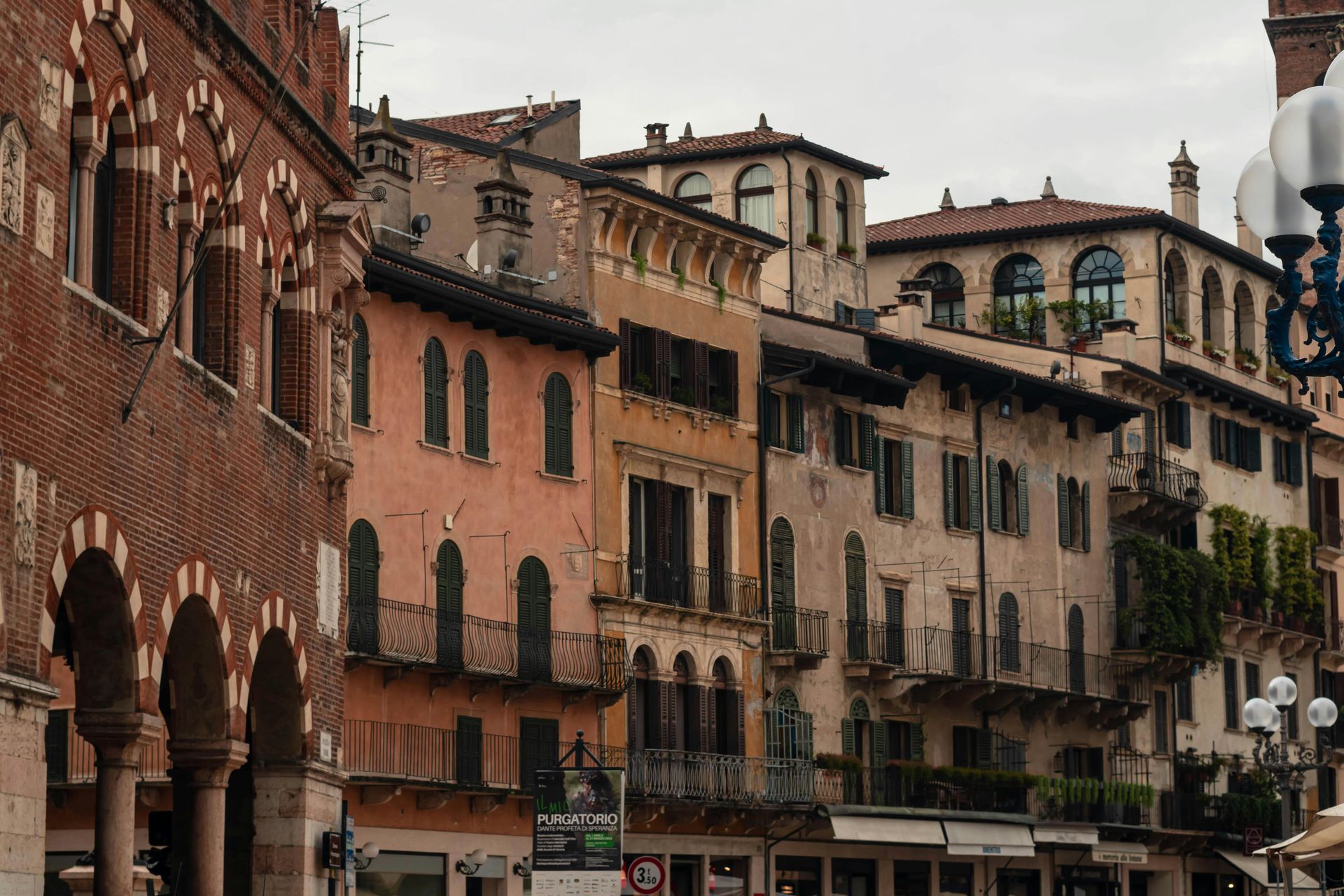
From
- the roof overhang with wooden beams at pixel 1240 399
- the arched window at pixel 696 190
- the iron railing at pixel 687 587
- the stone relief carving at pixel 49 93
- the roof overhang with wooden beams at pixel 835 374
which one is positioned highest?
the arched window at pixel 696 190

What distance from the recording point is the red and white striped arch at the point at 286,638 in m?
22.8

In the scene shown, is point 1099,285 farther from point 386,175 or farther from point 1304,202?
point 1304,202

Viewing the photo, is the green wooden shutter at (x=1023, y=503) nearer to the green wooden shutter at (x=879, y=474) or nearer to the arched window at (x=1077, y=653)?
the arched window at (x=1077, y=653)

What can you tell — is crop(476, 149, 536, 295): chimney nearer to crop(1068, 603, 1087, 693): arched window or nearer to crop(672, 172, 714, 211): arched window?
crop(672, 172, 714, 211): arched window

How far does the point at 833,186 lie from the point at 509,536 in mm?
17847

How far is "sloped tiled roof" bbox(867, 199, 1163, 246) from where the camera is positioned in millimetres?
62406

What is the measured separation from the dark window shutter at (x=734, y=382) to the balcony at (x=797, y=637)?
3.56 m

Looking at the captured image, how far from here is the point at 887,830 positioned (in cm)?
4772

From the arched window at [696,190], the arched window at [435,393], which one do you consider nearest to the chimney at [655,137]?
the arched window at [696,190]

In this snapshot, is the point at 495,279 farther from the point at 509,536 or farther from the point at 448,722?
the point at 448,722

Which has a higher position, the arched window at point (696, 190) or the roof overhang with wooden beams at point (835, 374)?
the arched window at point (696, 190)

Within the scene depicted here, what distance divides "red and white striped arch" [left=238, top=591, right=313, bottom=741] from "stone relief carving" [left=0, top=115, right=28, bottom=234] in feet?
20.5

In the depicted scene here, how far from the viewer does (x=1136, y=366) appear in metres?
58.6

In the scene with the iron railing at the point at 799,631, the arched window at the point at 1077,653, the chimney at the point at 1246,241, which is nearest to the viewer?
the iron railing at the point at 799,631
